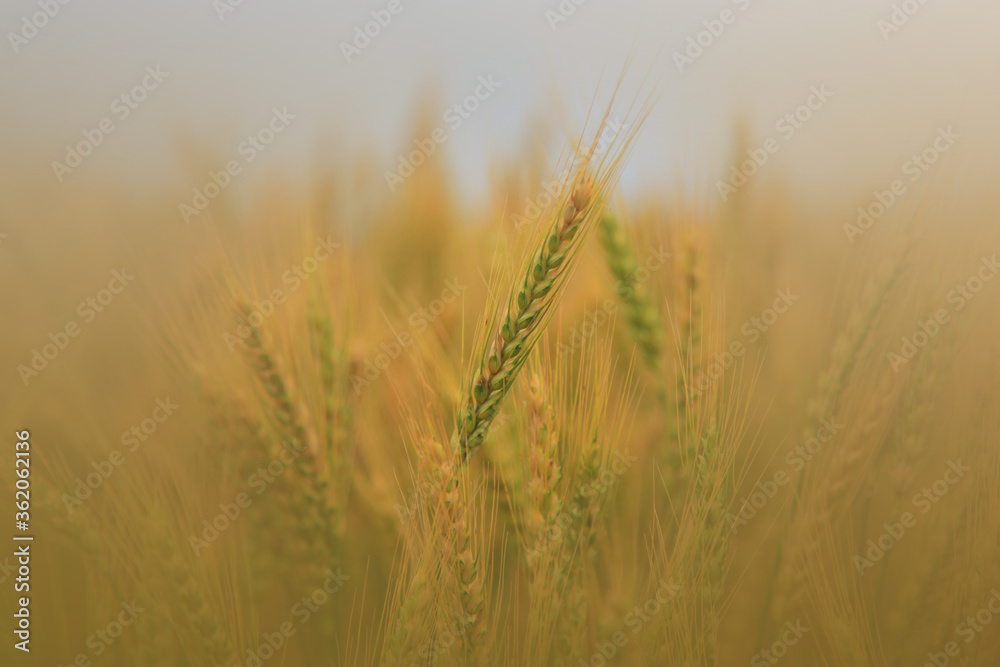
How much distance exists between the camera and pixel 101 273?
949mm

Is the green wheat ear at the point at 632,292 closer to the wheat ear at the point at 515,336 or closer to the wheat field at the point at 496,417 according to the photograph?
the wheat field at the point at 496,417

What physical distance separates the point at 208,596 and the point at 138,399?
335 mm

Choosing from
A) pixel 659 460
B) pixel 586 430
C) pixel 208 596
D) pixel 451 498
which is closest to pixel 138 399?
pixel 208 596

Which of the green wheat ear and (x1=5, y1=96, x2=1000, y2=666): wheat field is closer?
(x1=5, y1=96, x2=1000, y2=666): wheat field

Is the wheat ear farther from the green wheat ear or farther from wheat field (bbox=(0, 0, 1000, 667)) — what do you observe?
the green wheat ear

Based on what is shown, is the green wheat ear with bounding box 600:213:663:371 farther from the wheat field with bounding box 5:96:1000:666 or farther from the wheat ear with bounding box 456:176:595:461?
the wheat ear with bounding box 456:176:595:461

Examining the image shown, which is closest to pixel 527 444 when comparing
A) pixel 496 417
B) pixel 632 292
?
pixel 496 417

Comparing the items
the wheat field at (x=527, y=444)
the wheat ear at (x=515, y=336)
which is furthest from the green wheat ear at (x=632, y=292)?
the wheat ear at (x=515, y=336)

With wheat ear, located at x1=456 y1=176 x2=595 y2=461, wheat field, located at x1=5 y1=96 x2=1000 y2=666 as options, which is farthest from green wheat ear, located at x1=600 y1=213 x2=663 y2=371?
wheat ear, located at x1=456 y1=176 x2=595 y2=461

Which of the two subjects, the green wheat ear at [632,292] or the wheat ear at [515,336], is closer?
the wheat ear at [515,336]

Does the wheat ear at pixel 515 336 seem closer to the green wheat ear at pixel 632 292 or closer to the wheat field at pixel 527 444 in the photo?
the wheat field at pixel 527 444

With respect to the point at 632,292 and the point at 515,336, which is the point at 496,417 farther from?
the point at 632,292

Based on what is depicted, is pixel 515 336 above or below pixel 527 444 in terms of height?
above

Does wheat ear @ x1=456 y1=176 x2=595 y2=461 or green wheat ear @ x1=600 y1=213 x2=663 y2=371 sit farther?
green wheat ear @ x1=600 y1=213 x2=663 y2=371
